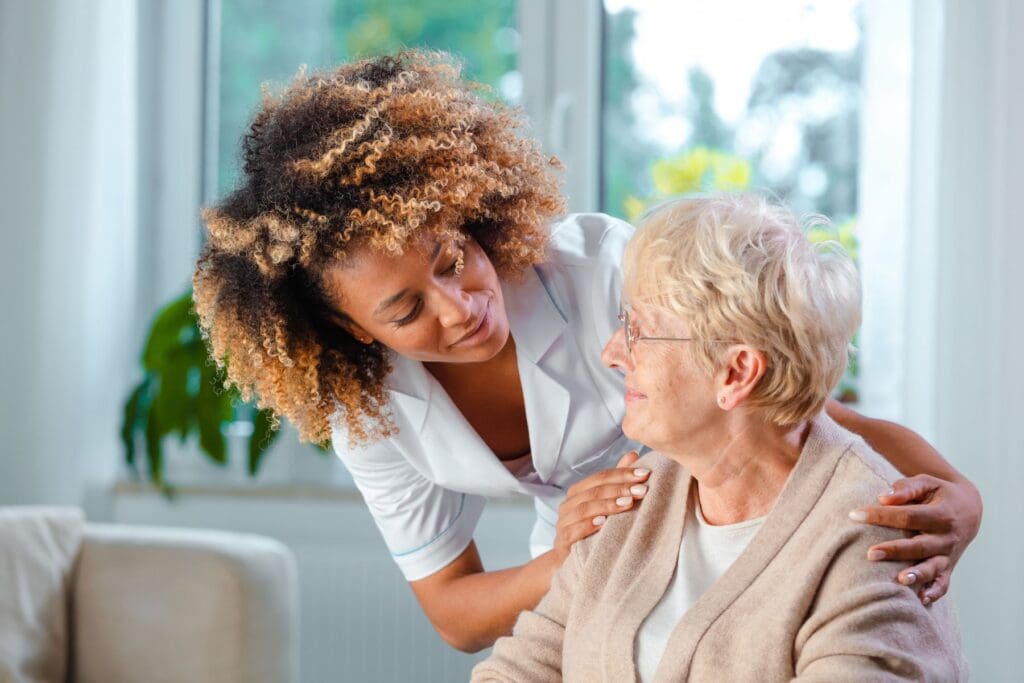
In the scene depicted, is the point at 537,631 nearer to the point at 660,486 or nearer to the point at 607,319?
the point at 660,486

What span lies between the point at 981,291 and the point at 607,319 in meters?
1.13

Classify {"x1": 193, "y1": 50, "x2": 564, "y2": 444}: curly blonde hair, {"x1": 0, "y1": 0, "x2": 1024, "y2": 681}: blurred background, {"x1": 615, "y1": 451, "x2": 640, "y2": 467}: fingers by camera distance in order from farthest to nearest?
{"x1": 0, "y1": 0, "x2": 1024, "y2": 681}: blurred background → {"x1": 615, "y1": 451, "x2": 640, "y2": 467}: fingers → {"x1": 193, "y1": 50, "x2": 564, "y2": 444}: curly blonde hair

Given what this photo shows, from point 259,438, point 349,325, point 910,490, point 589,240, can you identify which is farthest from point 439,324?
point 259,438

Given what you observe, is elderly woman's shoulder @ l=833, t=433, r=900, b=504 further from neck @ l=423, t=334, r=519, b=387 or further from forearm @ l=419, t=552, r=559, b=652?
neck @ l=423, t=334, r=519, b=387

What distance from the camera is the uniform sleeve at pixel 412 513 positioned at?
179cm

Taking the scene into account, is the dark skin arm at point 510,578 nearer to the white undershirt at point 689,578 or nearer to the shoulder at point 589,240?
the white undershirt at point 689,578

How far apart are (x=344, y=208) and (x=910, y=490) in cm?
74

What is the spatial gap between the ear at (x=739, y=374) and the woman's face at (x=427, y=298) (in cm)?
33

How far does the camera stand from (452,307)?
142 centimetres

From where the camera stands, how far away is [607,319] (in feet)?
5.47

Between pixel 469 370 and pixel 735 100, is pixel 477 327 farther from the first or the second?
pixel 735 100

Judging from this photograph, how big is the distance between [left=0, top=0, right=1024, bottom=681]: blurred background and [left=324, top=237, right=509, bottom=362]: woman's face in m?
1.31

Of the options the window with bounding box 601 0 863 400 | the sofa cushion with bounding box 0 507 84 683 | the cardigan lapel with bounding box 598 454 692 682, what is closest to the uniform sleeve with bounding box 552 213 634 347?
the cardigan lapel with bounding box 598 454 692 682

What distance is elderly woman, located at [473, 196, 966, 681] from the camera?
1.22m
